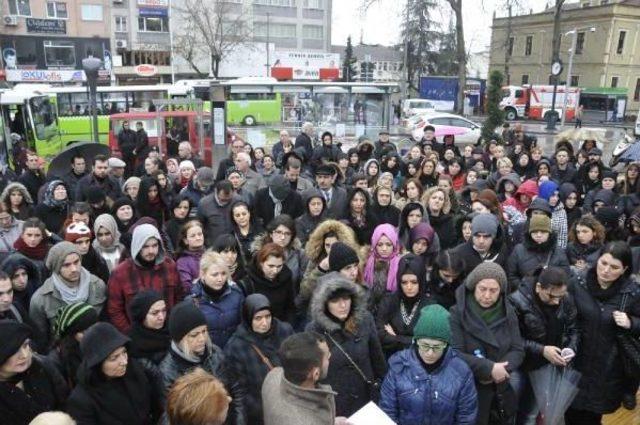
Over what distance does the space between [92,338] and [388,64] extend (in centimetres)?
8029

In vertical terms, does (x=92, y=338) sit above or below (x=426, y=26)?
below

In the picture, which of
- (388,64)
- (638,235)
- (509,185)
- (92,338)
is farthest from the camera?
(388,64)

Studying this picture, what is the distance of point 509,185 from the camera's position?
23.4ft

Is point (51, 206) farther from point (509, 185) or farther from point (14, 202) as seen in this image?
point (509, 185)

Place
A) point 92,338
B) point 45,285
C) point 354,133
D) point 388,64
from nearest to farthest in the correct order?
point 92,338 < point 45,285 < point 354,133 < point 388,64

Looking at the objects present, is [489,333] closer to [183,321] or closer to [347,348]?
[347,348]

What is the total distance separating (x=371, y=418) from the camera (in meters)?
2.86

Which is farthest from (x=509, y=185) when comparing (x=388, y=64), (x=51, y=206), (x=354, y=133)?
(x=388, y=64)

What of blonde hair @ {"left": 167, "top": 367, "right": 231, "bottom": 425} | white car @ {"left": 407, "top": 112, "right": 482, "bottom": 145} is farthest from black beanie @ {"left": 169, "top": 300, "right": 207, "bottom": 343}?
white car @ {"left": 407, "top": 112, "right": 482, "bottom": 145}

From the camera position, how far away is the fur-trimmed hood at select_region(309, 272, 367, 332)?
3.33 metres

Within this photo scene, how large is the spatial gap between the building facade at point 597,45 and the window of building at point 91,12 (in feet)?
128

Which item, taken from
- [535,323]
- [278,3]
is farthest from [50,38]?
[535,323]

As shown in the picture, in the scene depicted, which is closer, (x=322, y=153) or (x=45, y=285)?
(x=45, y=285)

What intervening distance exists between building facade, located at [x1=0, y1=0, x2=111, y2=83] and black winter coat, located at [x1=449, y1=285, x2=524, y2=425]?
133 ft
